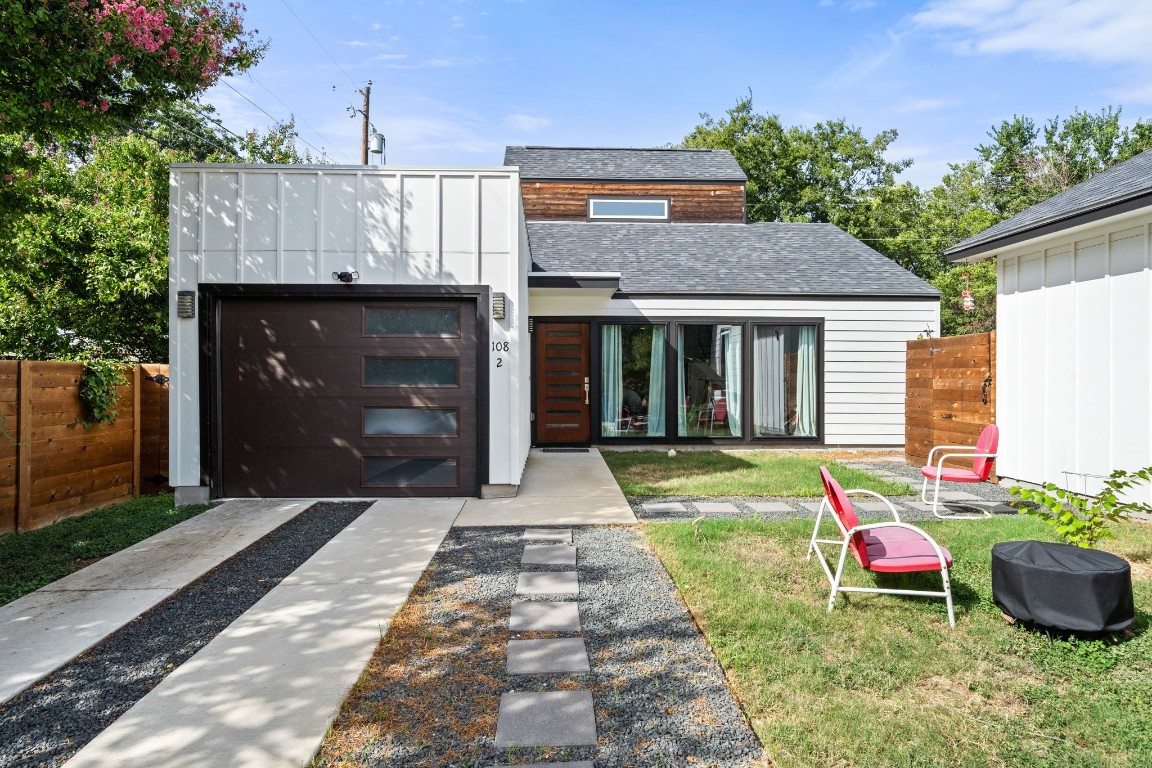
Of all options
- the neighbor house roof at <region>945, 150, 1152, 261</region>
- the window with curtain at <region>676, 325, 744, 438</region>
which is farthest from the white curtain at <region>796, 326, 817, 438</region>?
the neighbor house roof at <region>945, 150, 1152, 261</region>

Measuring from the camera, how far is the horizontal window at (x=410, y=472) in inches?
267

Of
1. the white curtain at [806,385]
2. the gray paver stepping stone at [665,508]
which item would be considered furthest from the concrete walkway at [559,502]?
the white curtain at [806,385]

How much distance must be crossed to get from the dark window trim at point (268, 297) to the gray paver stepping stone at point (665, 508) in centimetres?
174

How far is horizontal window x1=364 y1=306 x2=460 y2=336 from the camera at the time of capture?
6754mm

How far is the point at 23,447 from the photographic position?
5359mm

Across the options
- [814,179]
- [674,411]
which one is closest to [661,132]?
[814,179]

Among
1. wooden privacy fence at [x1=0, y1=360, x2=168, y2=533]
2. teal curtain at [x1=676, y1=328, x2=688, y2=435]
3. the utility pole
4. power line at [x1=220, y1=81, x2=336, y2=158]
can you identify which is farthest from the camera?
the utility pole

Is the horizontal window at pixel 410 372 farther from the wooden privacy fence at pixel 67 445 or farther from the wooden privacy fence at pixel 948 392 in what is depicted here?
the wooden privacy fence at pixel 948 392

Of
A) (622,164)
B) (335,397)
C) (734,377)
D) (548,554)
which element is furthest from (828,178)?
(548,554)

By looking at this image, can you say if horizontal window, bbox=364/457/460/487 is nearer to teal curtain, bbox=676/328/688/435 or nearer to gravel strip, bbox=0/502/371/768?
gravel strip, bbox=0/502/371/768

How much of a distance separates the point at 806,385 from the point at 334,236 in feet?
25.8

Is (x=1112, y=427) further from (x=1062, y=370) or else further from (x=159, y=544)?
(x=159, y=544)

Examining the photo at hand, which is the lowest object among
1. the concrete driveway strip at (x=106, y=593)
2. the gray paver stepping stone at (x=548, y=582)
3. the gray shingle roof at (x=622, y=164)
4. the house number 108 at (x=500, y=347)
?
the concrete driveway strip at (x=106, y=593)

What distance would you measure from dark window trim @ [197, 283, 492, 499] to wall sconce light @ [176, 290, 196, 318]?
0.23ft
